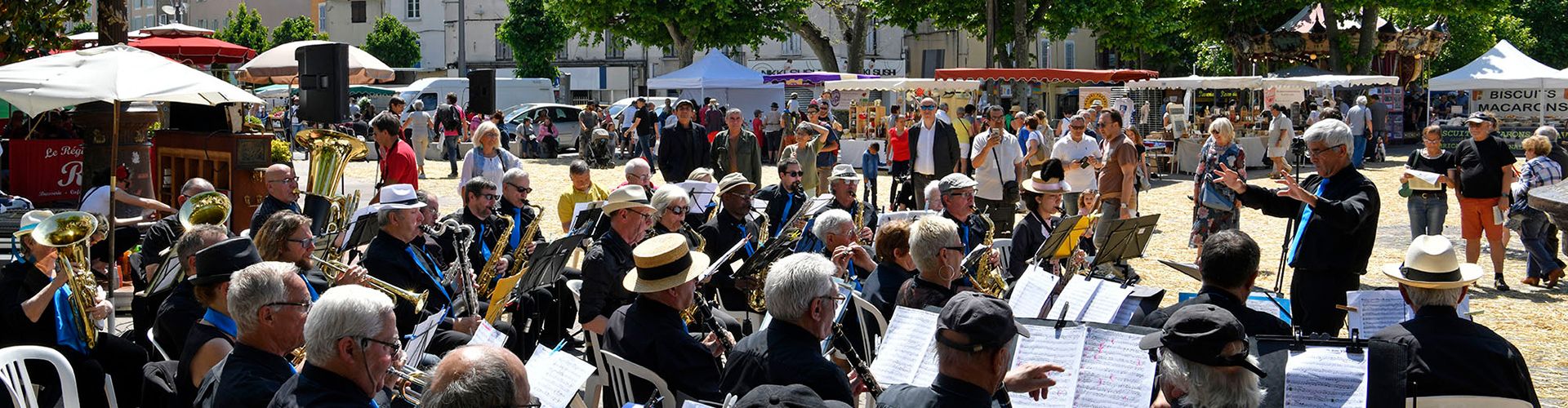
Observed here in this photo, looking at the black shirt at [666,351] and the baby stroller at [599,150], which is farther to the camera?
the baby stroller at [599,150]

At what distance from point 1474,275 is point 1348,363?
1316mm

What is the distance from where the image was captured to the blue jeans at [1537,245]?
Answer: 997cm

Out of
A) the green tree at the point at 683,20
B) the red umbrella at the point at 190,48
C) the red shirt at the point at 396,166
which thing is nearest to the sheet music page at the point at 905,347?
the red shirt at the point at 396,166

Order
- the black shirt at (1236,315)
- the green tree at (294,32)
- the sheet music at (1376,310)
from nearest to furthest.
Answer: the black shirt at (1236,315) < the sheet music at (1376,310) < the green tree at (294,32)

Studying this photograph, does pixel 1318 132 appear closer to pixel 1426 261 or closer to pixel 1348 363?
pixel 1426 261

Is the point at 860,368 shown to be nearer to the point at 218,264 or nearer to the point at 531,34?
the point at 218,264

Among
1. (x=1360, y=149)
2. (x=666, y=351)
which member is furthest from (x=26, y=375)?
(x=1360, y=149)

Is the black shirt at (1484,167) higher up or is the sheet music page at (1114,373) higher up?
the black shirt at (1484,167)

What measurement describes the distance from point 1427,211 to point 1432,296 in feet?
22.3

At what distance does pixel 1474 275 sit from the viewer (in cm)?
454

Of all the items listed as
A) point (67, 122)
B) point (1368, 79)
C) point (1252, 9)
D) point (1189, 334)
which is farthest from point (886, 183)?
point (1252, 9)

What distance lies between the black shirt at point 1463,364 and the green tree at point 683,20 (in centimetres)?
3146

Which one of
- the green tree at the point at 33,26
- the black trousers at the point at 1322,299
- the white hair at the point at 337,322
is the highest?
the green tree at the point at 33,26

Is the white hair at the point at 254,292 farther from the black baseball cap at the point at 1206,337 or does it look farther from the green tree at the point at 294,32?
the green tree at the point at 294,32
